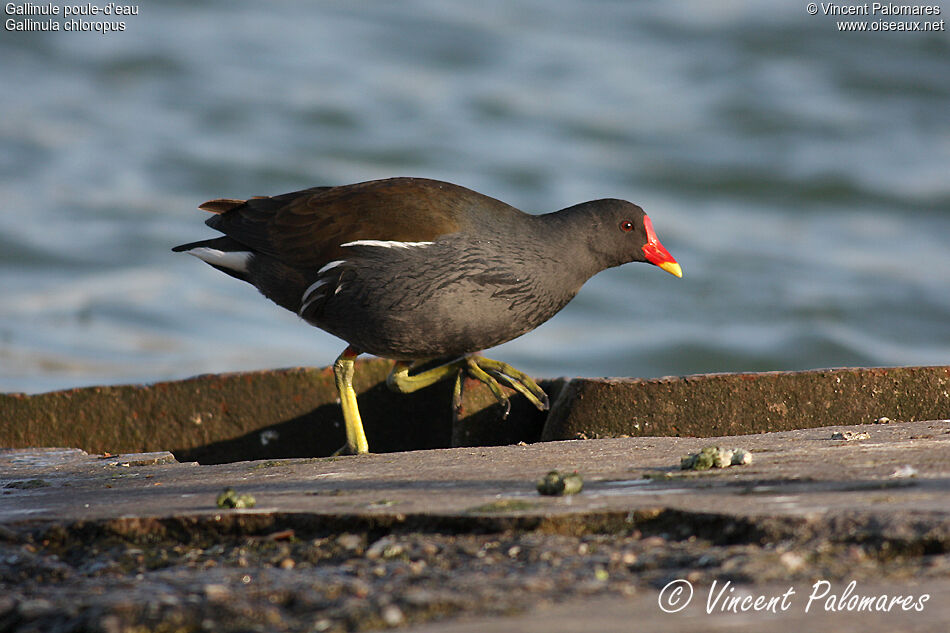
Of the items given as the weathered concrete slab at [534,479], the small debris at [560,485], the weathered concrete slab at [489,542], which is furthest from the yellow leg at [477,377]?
the small debris at [560,485]

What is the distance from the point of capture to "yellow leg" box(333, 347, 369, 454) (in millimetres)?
4555

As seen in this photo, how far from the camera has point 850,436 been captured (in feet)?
10.9

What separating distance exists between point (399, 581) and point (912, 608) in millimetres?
880

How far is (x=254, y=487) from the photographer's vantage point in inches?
119

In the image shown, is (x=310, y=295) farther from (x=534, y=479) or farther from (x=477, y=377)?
(x=534, y=479)

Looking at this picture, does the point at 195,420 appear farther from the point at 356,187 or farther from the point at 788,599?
the point at 788,599

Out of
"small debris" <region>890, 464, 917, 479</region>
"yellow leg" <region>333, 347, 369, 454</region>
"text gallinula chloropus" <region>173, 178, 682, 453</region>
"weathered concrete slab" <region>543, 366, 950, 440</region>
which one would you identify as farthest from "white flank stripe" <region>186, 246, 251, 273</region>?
"small debris" <region>890, 464, 917, 479</region>

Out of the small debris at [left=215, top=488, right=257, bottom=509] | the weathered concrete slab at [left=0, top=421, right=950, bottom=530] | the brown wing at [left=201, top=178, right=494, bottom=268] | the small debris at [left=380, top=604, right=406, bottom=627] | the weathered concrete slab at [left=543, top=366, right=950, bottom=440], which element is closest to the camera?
the small debris at [left=380, top=604, right=406, bottom=627]

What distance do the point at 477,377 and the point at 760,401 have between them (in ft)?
4.09

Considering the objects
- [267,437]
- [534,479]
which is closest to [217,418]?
[267,437]

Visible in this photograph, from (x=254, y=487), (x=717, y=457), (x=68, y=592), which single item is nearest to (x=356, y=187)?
(x=254, y=487)

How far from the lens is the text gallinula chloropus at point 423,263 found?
4398 mm

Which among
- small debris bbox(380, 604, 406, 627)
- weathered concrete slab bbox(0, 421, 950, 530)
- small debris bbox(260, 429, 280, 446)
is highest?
weathered concrete slab bbox(0, 421, 950, 530)

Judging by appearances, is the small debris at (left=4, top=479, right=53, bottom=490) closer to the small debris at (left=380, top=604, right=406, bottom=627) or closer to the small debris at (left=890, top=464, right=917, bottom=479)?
the small debris at (left=380, top=604, right=406, bottom=627)
